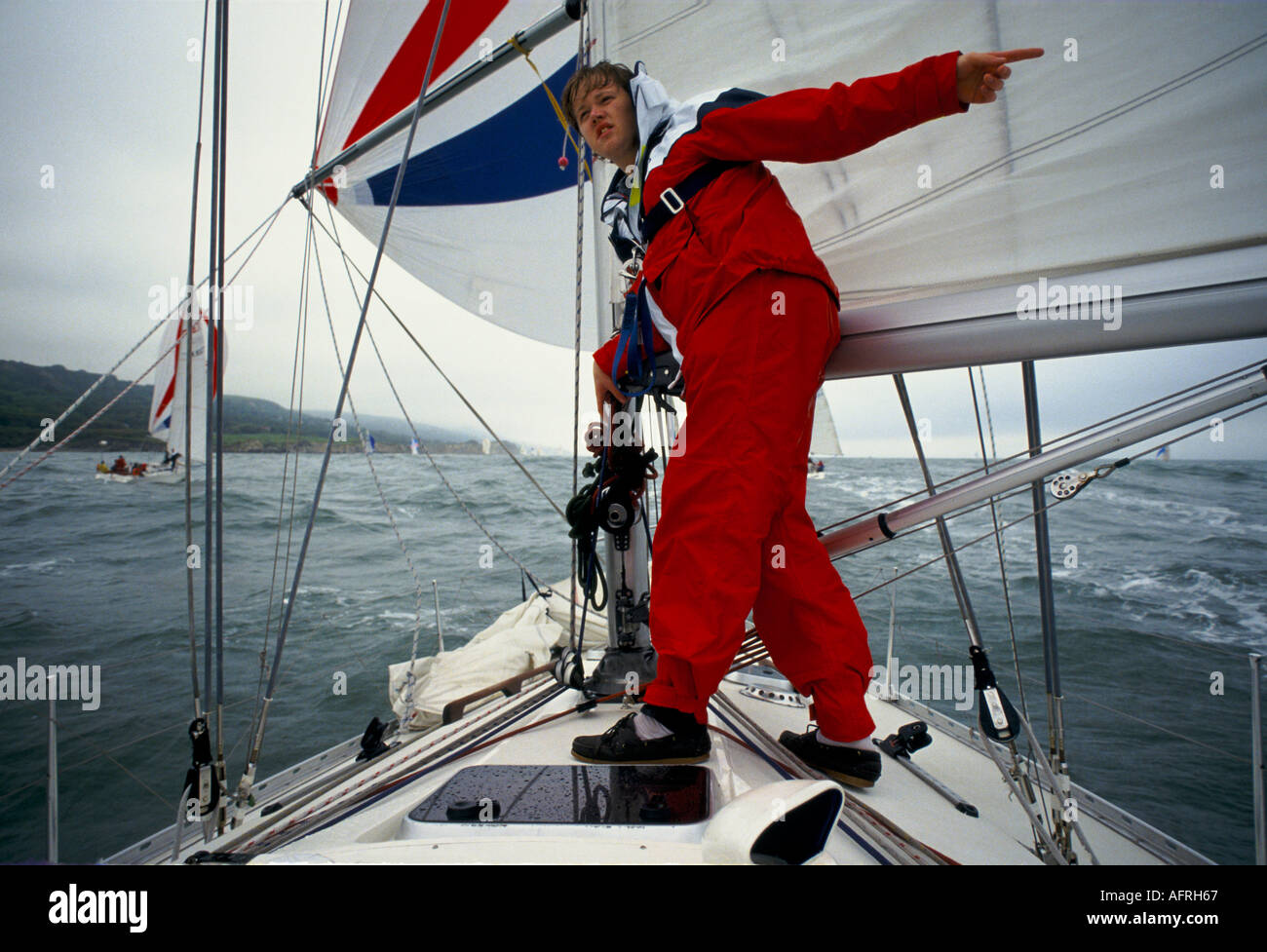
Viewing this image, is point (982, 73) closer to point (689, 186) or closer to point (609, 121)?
point (689, 186)

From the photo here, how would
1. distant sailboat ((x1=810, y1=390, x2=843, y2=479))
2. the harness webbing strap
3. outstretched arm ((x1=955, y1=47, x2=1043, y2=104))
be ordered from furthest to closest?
distant sailboat ((x1=810, y1=390, x2=843, y2=479)) → the harness webbing strap → outstretched arm ((x1=955, y1=47, x2=1043, y2=104))

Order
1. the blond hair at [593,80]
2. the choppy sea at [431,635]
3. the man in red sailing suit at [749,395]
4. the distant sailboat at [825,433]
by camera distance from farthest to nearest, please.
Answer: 1. the distant sailboat at [825,433]
2. the choppy sea at [431,635]
3. the blond hair at [593,80]
4. the man in red sailing suit at [749,395]

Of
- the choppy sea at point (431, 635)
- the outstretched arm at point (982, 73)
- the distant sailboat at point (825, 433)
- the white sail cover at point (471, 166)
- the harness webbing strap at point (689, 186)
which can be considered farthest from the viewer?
the distant sailboat at point (825, 433)

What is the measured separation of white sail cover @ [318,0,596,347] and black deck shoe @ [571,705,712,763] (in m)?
3.34

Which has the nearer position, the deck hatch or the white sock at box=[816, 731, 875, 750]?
the deck hatch

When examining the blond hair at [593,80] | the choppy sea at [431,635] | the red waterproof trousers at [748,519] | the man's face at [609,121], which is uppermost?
the blond hair at [593,80]

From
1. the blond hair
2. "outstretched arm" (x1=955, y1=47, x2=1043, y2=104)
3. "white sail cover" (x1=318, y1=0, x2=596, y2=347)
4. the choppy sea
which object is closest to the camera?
"outstretched arm" (x1=955, y1=47, x2=1043, y2=104)

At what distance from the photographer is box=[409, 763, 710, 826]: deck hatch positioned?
86 cm

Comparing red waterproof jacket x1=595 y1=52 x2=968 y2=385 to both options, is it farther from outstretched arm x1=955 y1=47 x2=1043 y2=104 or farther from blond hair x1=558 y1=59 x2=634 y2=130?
blond hair x1=558 y1=59 x2=634 y2=130

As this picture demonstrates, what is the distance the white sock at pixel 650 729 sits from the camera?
1045 millimetres

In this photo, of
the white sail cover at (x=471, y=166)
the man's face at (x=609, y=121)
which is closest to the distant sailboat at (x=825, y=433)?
the white sail cover at (x=471, y=166)

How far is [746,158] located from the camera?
945 millimetres

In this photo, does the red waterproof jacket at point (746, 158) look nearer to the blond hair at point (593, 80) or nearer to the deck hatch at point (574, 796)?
the blond hair at point (593, 80)

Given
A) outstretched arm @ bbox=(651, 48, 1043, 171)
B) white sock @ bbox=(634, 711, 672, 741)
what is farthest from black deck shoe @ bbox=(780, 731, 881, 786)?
outstretched arm @ bbox=(651, 48, 1043, 171)
